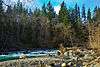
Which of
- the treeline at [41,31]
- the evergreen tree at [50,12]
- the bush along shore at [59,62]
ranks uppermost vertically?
the evergreen tree at [50,12]

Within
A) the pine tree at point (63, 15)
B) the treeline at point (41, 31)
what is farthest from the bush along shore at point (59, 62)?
the pine tree at point (63, 15)

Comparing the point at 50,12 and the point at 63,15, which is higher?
the point at 50,12

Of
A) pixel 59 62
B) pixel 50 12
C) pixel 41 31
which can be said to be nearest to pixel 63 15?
pixel 50 12

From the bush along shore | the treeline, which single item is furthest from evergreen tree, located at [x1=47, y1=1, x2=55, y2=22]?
the bush along shore

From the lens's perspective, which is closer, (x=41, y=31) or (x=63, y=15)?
(x=41, y=31)

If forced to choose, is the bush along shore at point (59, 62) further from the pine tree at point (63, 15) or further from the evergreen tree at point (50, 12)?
the evergreen tree at point (50, 12)

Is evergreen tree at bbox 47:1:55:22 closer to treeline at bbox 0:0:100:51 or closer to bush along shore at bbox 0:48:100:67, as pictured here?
treeline at bbox 0:0:100:51

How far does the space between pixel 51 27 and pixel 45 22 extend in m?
2.24

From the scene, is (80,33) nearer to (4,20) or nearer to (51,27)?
(51,27)

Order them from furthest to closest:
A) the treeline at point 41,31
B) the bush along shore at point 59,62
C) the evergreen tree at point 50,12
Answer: the evergreen tree at point 50,12, the treeline at point 41,31, the bush along shore at point 59,62

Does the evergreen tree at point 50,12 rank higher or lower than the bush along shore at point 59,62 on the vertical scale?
higher

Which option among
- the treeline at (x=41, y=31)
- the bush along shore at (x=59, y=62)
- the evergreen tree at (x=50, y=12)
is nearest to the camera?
the bush along shore at (x=59, y=62)

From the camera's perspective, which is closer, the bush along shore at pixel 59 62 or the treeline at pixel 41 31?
the bush along shore at pixel 59 62

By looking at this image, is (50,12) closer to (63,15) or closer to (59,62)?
(63,15)
